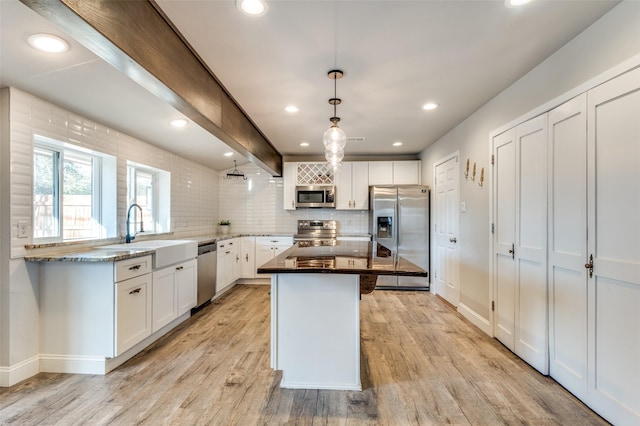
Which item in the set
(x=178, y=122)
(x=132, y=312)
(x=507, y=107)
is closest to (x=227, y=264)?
(x=132, y=312)

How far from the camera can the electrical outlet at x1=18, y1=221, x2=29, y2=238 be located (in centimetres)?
216

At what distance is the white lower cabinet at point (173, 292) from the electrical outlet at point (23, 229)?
0.96 metres

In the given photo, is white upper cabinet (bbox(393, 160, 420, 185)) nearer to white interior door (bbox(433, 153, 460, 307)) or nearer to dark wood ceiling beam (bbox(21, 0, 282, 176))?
white interior door (bbox(433, 153, 460, 307))

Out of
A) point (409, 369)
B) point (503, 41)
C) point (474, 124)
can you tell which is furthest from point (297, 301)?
point (474, 124)

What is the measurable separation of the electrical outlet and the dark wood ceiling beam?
1.38m

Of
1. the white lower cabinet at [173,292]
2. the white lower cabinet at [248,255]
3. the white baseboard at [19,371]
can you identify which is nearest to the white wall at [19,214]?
the white baseboard at [19,371]

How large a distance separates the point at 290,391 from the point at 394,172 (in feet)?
13.5

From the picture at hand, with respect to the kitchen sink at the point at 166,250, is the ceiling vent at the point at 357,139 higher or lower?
higher

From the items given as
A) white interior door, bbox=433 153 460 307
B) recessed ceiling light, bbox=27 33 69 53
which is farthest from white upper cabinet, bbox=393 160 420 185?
recessed ceiling light, bbox=27 33 69 53

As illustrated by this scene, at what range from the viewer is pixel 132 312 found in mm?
2531

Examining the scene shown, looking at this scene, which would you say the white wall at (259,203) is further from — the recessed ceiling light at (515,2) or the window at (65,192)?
the recessed ceiling light at (515,2)

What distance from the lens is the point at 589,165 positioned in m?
1.89

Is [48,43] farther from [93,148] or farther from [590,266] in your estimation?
[590,266]

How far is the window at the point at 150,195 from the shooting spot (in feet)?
11.9
